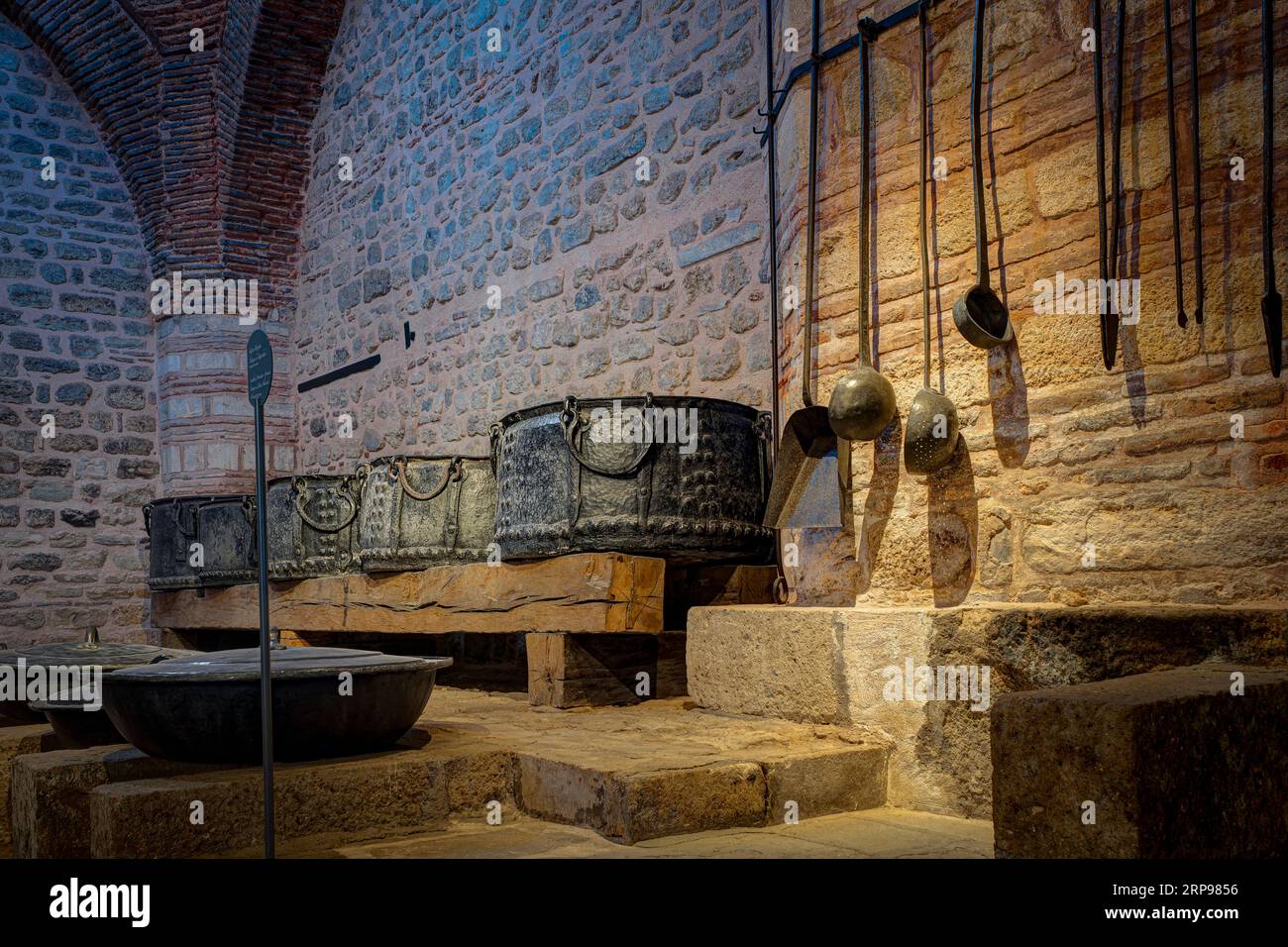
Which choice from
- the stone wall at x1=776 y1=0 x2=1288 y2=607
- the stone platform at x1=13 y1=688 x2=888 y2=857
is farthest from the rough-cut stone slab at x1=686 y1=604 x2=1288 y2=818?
the stone wall at x1=776 y1=0 x2=1288 y2=607

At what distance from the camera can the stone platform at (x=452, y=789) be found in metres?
2.54

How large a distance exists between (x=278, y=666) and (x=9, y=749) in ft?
4.25

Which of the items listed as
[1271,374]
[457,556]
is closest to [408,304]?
[457,556]

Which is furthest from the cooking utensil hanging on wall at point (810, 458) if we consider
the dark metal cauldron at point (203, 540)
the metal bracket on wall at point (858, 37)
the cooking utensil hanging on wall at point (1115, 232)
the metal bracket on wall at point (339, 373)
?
the metal bracket on wall at point (339, 373)

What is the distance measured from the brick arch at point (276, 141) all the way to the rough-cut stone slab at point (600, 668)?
6.27 metres

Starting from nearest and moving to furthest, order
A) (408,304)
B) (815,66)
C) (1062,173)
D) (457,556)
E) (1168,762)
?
(1168,762)
(1062,173)
(815,66)
(457,556)
(408,304)

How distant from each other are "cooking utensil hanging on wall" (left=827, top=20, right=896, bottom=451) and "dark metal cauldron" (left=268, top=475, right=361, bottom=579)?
340 centimetres

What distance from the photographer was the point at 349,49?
9.09 m

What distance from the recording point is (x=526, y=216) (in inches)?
272
